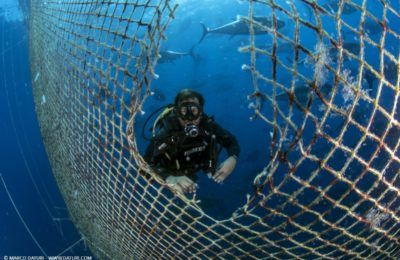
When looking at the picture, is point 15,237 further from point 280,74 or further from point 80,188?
point 280,74

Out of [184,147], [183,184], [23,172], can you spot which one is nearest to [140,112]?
[183,184]

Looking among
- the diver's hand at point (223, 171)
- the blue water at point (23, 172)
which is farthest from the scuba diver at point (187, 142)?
the blue water at point (23, 172)

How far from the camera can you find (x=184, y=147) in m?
3.23

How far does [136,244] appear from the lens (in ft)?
9.92

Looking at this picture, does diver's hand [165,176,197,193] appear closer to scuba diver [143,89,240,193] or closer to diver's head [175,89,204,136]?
scuba diver [143,89,240,193]

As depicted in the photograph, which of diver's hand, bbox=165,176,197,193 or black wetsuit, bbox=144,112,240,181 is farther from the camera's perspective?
black wetsuit, bbox=144,112,240,181

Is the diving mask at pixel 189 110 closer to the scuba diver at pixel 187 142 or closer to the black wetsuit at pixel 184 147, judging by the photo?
the scuba diver at pixel 187 142

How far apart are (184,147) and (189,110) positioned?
1.43ft

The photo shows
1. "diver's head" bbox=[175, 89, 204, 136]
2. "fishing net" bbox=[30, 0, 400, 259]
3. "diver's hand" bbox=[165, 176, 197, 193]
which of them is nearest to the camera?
"fishing net" bbox=[30, 0, 400, 259]

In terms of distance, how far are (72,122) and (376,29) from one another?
1156 cm

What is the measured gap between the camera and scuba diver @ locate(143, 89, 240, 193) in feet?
9.92

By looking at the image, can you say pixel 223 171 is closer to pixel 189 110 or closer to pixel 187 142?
pixel 187 142

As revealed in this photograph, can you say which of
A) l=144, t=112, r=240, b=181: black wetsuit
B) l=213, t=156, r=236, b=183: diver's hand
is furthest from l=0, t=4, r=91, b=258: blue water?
l=213, t=156, r=236, b=183: diver's hand

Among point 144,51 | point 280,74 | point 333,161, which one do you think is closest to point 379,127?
point 333,161
